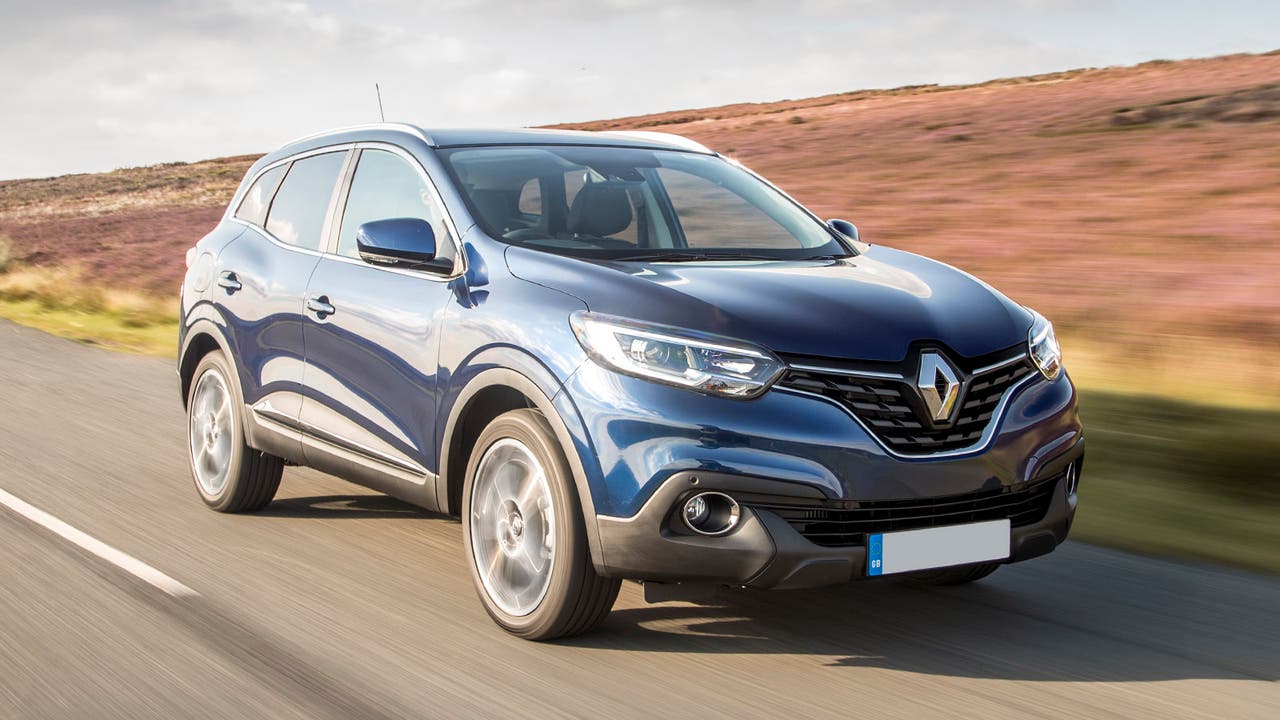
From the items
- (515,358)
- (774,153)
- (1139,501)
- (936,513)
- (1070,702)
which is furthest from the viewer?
(774,153)

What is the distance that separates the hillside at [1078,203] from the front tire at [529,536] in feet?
17.3

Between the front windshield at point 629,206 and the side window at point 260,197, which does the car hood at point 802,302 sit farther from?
the side window at point 260,197

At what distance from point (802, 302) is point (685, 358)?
46 cm

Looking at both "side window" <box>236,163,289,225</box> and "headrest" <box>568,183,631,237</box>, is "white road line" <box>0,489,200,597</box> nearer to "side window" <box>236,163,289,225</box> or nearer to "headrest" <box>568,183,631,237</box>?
"side window" <box>236,163,289,225</box>

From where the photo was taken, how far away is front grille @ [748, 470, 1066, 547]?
156 inches

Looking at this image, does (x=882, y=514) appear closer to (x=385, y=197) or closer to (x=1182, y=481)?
(x=385, y=197)

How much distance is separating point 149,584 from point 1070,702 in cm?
320

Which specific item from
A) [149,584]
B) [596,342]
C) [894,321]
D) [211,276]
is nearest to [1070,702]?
[894,321]

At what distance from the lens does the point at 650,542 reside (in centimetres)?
400

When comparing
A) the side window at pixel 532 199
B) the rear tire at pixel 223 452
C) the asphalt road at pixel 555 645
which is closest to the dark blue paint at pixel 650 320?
the side window at pixel 532 199

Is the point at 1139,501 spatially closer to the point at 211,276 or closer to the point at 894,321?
the point at 894,321

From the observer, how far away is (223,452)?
647 centimetres

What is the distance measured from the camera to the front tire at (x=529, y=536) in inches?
167

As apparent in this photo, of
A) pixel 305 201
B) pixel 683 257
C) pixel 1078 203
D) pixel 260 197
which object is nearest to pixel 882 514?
pixel 683 257
